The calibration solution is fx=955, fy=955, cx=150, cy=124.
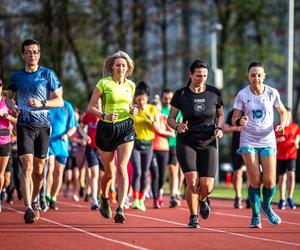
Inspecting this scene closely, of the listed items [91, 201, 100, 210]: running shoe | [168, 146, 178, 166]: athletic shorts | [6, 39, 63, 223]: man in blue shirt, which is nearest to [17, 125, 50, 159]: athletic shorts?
[6, 39, 63, 223]: man in blue shirt

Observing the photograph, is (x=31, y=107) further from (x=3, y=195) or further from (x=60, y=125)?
(x=3, y=195)

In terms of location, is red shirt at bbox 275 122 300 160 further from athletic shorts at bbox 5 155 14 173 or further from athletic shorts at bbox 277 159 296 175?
athletic shorts at bbox 5 155 14 173

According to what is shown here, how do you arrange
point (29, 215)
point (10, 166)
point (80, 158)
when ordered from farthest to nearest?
point (80, 158) → point (10, 166) → point (29, 215)

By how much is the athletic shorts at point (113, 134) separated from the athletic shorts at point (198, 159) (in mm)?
822

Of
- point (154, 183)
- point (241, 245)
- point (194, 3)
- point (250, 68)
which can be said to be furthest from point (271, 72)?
point (241, 245)

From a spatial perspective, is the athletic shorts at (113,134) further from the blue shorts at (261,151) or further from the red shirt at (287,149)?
the red shirt at (287,149)

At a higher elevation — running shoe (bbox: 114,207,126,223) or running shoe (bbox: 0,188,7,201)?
running shoe (bbox: 114,207,126,223)

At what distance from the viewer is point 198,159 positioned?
1313 centimetres

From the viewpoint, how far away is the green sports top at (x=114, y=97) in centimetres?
1342

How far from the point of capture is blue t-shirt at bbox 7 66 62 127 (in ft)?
43.9

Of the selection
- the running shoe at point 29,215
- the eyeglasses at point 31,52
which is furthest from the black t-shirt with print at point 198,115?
the running shoe at point 29,215

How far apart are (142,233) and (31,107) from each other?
268 cm

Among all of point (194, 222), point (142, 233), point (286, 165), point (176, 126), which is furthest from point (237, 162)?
point (142, 233)

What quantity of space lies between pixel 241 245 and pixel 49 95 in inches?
167
